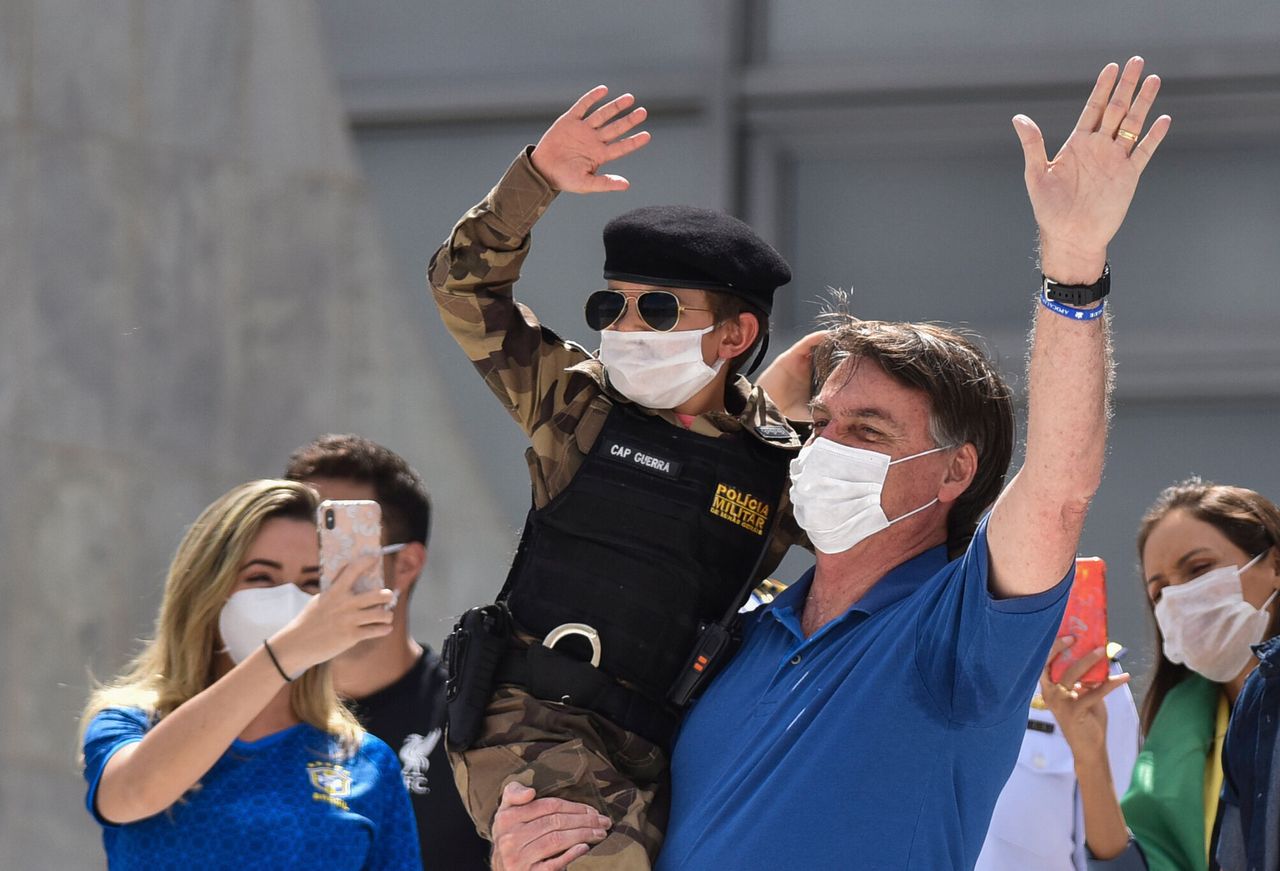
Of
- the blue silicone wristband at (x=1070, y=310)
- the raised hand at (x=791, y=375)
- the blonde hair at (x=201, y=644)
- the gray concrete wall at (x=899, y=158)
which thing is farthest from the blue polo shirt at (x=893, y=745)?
the gray concrete wall at (x=899, y=158)

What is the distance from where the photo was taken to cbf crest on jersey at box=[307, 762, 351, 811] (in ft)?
11.8

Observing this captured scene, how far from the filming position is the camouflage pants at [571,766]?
2.93 meters

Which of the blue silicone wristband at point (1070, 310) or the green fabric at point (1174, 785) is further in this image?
the green fabric at point (1174, 785)

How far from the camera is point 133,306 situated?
22.5 ft

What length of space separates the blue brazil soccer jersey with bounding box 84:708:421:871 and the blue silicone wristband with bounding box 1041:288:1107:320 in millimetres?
1852

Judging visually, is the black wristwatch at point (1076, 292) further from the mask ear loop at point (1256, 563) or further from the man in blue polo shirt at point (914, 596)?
the mask ear loop at point (1256, 563)

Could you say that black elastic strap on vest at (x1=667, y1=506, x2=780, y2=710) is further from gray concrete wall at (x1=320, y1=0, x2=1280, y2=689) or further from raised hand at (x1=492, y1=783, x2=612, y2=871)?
gray concrete wall at (x1=320, y1=0, x2=1280, y2=689)

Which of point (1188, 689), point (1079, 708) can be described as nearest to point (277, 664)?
point (1079, 708)

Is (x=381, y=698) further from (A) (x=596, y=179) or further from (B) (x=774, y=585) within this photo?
(A) (x=596, y=179)

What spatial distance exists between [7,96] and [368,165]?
5.20 feet

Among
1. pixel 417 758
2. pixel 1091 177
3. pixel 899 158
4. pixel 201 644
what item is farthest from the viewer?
pixel 899 158

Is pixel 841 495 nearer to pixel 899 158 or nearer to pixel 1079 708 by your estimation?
pixel 1079 708

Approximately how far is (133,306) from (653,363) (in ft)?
13.8

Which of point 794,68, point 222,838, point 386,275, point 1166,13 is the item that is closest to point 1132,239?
point 1166,13
